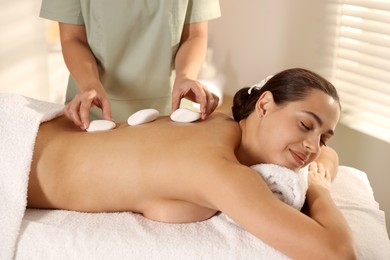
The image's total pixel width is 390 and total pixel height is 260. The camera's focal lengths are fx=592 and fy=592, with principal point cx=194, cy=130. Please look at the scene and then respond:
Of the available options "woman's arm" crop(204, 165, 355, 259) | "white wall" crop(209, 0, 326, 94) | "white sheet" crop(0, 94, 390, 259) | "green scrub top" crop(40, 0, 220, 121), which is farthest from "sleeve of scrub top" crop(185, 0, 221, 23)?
"woman's arm" crop(204, 165, 355, 259)

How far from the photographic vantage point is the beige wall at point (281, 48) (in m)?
2.29

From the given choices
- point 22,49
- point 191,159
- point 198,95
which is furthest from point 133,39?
point 22,49

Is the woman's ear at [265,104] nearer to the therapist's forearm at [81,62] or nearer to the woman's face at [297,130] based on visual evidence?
the woman's face at [297,130]

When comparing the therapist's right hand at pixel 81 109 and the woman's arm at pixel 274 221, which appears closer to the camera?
the woman's arm at pixel 274 221

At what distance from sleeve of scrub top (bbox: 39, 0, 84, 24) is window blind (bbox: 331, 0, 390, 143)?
103cm

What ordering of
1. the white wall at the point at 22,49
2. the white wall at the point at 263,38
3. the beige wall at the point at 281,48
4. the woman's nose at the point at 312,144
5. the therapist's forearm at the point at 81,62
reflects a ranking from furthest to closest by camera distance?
the white wall at the point at 22,49 < the white wall at the point at 263,38 < the beige wall at the point at 281,48 < the therapist's forearm at the point at 81,62 < the woman's nose at the point at 312,144

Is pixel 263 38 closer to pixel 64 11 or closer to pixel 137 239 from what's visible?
pixel 64 11

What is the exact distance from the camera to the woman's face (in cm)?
138

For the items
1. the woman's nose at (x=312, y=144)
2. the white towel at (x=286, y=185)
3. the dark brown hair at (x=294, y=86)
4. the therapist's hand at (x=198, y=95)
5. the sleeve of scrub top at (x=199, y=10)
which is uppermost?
the sleeve of scrub top at (x=199, y=10)

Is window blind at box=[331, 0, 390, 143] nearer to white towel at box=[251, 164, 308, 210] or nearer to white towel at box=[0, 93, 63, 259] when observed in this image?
white towel at box=[251, 164, 308, 210]

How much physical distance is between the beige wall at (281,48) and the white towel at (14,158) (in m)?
1.28

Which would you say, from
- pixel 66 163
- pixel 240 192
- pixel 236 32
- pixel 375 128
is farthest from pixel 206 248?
pixel 236 32

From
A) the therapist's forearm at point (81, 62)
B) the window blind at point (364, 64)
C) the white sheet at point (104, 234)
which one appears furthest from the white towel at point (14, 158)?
the window blind at point (364, 64)

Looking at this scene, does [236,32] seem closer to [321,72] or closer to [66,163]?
[321,72]
